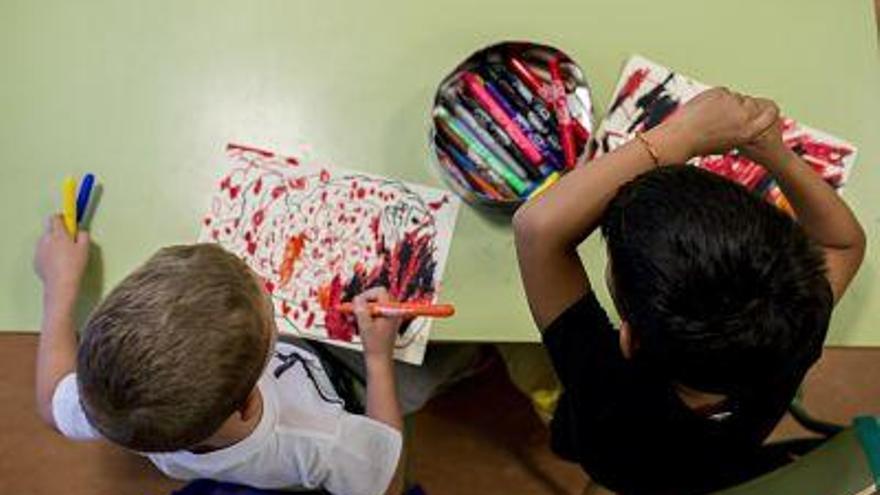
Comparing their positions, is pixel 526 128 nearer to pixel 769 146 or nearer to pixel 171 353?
pixel 769 146

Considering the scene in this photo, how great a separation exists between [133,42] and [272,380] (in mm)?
391

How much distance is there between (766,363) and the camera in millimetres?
634

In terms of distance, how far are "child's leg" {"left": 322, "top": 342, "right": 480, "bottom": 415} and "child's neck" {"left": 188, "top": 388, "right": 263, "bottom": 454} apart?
184mm

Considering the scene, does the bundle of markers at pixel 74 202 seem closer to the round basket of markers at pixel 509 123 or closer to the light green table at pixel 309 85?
the light green table at pixel 309 85

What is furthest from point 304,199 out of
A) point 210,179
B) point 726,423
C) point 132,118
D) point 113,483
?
point 113,483

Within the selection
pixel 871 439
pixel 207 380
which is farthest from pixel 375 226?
pixel 871 439

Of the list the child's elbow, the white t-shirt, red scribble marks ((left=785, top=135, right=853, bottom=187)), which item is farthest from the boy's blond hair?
red scribble marks ((left=785, top=135, right=853, bottom=187))

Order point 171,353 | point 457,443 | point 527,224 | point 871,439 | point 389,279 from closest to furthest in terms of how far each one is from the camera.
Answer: point 871,439 < point 171,353 < point 527,224 < point 389,279 < point 457,443

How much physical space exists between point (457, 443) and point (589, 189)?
79 centimetres

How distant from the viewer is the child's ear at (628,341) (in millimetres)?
686

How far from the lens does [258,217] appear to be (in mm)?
906

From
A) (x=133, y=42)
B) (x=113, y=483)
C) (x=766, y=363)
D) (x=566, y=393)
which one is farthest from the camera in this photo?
(x=113, y=483)

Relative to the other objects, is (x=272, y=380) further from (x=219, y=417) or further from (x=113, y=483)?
(x=113, y=483)

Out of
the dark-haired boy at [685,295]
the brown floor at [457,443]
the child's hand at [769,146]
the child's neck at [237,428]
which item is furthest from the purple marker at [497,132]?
the brown floor at [457,443]
